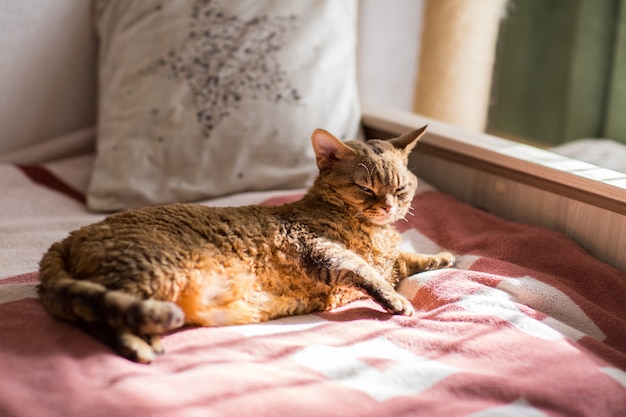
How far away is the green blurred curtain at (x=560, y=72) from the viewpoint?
2070 mm

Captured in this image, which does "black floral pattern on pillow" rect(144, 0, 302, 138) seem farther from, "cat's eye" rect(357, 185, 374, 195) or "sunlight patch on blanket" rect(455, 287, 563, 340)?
"sunlight patch on blanket" rect(455, 287, 563, 340)

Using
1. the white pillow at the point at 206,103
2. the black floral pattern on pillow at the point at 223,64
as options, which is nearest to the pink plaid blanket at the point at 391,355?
the white pillow at the point at 206,103

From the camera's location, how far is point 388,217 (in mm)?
1320

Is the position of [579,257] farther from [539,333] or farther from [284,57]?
[284,57]

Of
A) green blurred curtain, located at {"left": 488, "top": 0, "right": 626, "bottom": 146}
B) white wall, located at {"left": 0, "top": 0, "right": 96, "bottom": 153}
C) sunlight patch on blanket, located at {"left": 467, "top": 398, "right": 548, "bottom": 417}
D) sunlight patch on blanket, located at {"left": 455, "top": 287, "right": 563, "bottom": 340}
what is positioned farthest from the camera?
green blurred curtain, located at {"left": 488, "top": 0, "right": 626, "bottom": 146}

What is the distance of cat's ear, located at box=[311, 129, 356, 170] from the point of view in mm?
A: 1299

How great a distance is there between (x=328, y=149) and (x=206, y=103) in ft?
1.90

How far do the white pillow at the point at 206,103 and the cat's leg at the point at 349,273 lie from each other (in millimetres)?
605

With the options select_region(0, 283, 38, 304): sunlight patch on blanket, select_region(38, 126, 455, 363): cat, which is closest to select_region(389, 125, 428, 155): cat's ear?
select_region(38, 126, 455, 363): cat

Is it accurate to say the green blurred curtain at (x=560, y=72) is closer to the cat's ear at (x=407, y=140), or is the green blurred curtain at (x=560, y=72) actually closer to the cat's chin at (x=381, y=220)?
the cat's ear at (x=407, y=140)

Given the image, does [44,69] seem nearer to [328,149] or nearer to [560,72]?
[328,149]

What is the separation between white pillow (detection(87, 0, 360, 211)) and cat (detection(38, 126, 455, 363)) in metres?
0.45

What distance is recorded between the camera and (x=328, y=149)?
52.6 inches

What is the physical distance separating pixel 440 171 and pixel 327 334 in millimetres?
838
